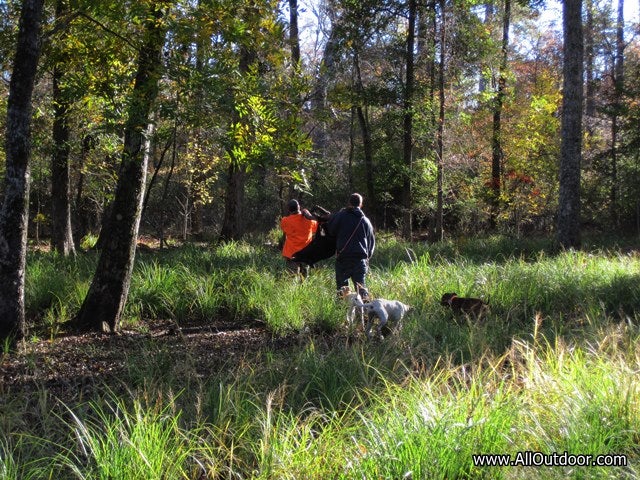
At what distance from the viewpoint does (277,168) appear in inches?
236

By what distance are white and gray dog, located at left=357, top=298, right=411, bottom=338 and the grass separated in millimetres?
222

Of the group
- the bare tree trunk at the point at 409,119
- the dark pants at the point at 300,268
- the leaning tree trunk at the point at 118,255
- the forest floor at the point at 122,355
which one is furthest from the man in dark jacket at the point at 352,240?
the bare tree trunk at the point at 409,119

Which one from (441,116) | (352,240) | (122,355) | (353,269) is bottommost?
(122,355)

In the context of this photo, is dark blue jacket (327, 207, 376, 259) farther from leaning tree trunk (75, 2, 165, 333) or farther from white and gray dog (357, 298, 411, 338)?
leaning tree trunk (75, 2, 165, 333)

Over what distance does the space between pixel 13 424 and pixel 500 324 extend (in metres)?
5.02

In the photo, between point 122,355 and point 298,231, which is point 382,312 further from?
point 298,231

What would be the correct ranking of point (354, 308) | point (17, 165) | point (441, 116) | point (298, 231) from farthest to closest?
point (441, 116) < point (298, 231) < point (354, 308) < point (17, 165)

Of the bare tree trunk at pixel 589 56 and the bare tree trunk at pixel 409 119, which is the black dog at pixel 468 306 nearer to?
the bare tree trunk at pixel 409 119

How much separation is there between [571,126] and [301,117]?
667cm

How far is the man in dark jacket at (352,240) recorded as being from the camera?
793cm

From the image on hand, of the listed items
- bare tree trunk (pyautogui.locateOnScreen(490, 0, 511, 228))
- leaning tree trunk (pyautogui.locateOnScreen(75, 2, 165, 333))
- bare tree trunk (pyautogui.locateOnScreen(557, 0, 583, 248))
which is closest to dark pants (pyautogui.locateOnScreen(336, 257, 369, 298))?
leaning tree trunk (pyautogui.locateOnScreen(75, 2, 165, 333))

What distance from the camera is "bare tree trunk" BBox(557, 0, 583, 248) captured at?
1315 centimetres

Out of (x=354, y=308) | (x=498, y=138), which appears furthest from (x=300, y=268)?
(x=498, y=138)

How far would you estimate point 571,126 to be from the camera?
43.5ft
